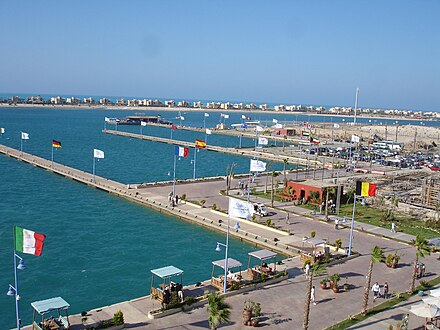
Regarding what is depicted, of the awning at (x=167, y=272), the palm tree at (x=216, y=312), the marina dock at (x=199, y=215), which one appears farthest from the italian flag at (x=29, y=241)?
the marina dock at (x=199, y=215)

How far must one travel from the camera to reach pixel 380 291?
2755cm

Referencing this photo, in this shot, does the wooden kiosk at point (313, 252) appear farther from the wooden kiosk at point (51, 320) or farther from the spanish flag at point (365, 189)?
the wooden kiosk at point (51, 320)

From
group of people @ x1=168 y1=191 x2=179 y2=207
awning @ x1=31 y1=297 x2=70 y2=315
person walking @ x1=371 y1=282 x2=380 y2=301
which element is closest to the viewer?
awning @ x1=31 y1=297 x2=70 y2=315

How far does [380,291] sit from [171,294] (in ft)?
40.8

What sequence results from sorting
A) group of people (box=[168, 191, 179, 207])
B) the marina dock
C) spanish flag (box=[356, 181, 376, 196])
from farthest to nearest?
1. group of people (box=[168, 191, 179, 207])
2. the marina dock
3. spanish flag (box=[356, 181, 376, 196])

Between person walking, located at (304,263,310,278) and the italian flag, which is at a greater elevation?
the italian flag

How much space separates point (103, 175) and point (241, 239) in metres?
37.9

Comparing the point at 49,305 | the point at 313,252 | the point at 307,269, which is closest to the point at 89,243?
the point at 49,305

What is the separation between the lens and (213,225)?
4222 cm

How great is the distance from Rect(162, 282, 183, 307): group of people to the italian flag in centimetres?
719

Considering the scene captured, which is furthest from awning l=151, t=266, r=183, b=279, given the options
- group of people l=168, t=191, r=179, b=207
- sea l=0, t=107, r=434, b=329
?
group of people l=168, t=191, r=179, b=207

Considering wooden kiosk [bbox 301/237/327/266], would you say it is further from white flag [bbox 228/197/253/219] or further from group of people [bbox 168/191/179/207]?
group of people [bbox 168/191/179/207]

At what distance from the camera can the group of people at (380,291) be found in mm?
26844

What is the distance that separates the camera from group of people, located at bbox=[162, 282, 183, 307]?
2450cm
